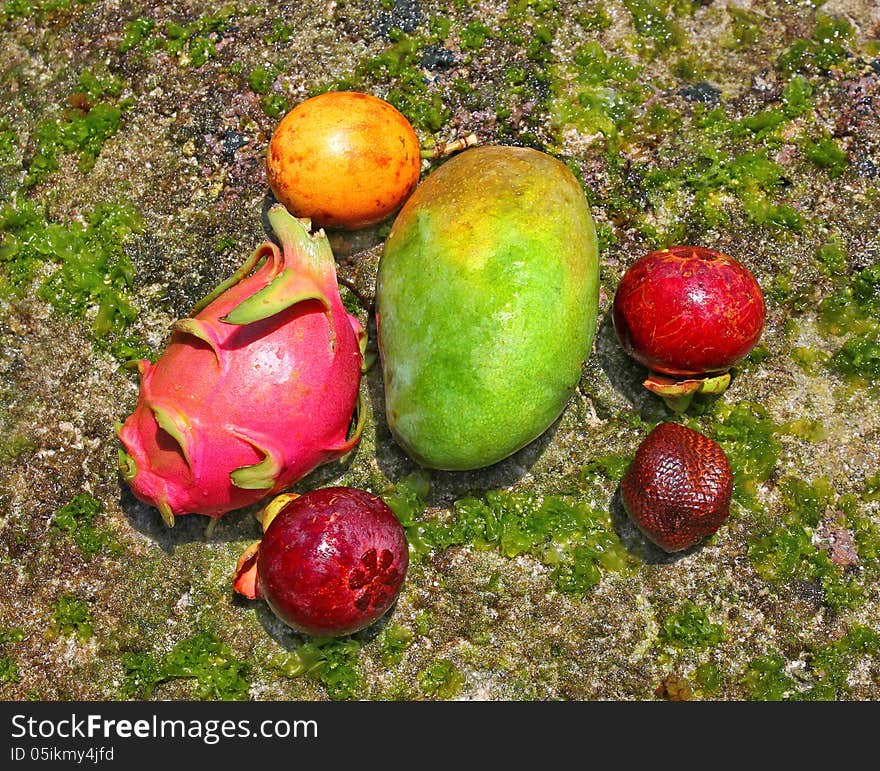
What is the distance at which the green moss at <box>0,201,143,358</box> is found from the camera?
3518 mm

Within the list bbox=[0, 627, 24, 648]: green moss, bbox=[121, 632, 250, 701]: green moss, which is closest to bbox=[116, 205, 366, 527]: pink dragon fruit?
bbox=[121, 632, 250, 701]: green moss

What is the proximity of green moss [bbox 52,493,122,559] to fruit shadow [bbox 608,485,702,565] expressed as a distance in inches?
76.6

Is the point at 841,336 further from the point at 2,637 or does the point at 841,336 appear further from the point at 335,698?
the point at 2,637

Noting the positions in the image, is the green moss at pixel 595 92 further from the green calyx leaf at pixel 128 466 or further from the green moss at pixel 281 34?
the green calyx leaf at pixel 128 466

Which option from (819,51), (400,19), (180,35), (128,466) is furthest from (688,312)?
(180,35)

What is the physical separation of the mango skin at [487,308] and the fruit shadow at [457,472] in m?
0.38

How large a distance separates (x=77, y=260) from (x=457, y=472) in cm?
178

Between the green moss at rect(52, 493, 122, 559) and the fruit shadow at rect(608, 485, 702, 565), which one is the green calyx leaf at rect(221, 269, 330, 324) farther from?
the fruit shadow at rect(608, 485, 702, 565)

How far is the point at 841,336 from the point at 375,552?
2.05 meters

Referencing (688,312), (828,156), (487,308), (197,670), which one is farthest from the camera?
(828,156)

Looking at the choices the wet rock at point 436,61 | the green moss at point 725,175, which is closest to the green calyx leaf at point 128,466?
the wet rock at point 436,61

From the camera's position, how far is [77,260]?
3.54 metres

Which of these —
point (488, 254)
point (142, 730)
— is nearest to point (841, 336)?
point (488, 254)

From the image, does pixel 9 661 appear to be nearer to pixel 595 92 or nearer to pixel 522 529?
pixel 522 529
